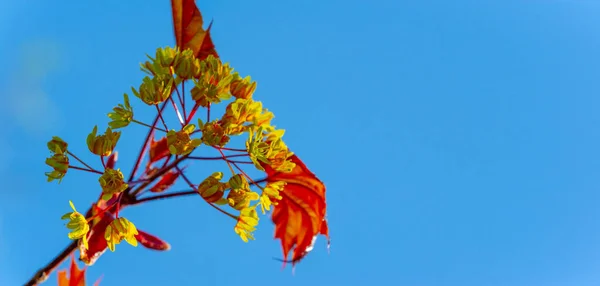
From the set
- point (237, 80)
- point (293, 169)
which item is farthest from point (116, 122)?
point (293, 169)

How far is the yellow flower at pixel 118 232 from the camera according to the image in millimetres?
1965

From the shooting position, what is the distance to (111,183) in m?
1.95

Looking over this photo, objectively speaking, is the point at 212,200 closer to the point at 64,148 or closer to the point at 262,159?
the point at 262,159

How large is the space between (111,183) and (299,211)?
0.73 m

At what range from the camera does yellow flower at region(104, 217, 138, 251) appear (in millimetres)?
1965

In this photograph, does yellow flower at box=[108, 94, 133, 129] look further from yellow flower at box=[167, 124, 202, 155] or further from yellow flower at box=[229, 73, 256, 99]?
yellow flower at box=[229, 73, 256, 99]

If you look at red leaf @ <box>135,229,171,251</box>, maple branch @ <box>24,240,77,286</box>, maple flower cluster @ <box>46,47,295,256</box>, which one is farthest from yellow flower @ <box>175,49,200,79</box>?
maple branch @ <box>24,240,77,286</box>

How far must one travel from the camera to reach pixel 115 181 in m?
1.94

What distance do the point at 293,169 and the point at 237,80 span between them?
0.38 metres

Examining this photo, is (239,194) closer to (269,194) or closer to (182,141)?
(269,194)

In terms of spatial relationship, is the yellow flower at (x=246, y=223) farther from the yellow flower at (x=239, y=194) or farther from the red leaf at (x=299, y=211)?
the red leaf at (x=299, y=211)

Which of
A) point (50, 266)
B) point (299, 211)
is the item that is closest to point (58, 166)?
point (50, 266)

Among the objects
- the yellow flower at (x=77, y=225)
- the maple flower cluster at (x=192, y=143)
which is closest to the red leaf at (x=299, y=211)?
the maple flower cluster at (x=192, y=143)

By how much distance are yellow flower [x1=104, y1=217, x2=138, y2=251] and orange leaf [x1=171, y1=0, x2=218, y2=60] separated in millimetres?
723
